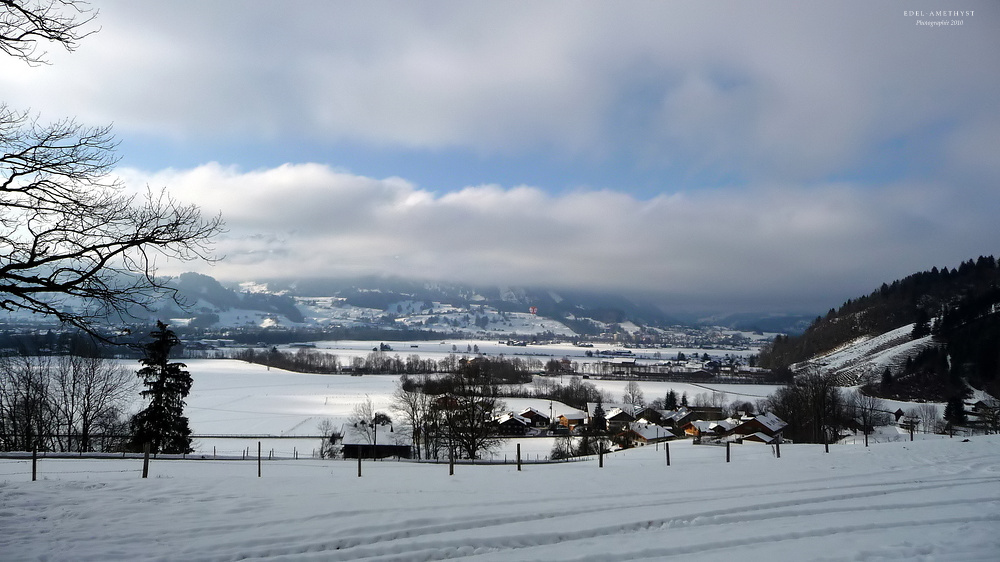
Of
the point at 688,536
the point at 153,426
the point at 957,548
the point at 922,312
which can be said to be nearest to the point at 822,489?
the point at 957,548

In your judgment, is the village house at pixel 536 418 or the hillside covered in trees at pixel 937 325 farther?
the hillside covered in trees at pixel 937 325

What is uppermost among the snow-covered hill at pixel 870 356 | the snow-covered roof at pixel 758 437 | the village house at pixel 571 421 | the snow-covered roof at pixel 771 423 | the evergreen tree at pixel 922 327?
the evergreen tree at pixel 922 327

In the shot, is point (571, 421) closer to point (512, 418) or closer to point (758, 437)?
point (512, 418)

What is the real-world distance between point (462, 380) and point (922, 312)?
112 m

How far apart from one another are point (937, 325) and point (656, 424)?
76.4 metres

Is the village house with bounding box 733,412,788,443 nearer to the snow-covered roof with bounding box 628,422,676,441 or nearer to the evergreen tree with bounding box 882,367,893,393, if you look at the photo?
the snow-covered roof with bounding box 628,422,676,441

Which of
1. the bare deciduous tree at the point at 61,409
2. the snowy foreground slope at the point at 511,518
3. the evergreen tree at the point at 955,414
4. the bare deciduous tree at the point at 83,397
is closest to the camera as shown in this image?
the snowy foreground slope at the point at 511,518

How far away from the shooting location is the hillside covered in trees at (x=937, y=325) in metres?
74.3

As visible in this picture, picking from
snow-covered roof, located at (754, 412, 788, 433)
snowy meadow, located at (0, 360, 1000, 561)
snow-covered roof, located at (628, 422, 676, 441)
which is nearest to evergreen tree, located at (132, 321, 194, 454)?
snowy meadow, located at (0, 360, 1000, 561)

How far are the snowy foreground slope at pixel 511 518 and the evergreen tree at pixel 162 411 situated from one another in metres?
13.2

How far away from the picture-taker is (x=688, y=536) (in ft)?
25.3

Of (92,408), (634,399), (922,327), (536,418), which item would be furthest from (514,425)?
(922,327)

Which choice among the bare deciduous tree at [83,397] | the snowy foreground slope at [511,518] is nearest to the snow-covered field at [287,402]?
the bare deciduous tree at [83,397]

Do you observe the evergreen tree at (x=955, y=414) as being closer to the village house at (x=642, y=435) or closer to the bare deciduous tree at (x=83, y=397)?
the village house at (x=642, y=435)
